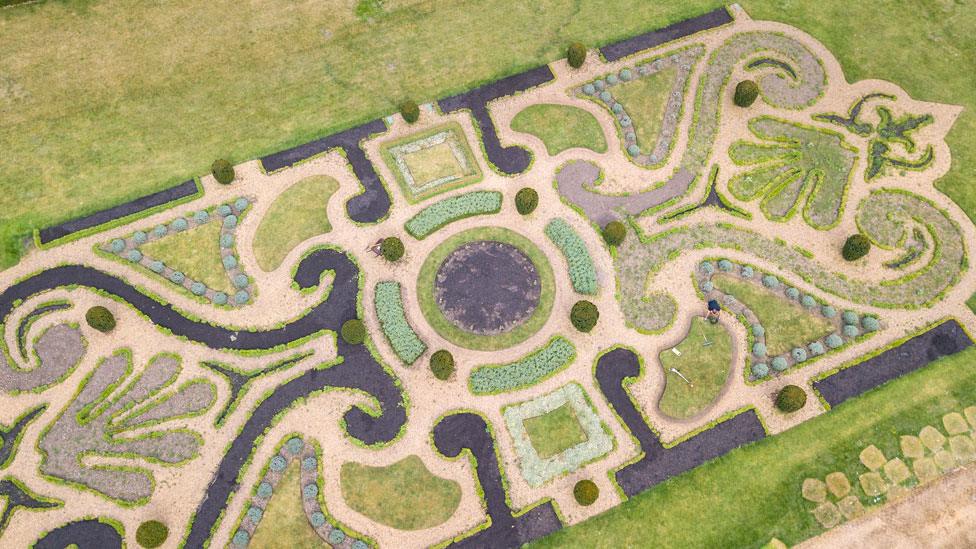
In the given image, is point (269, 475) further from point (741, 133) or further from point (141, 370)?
point (741, 133)

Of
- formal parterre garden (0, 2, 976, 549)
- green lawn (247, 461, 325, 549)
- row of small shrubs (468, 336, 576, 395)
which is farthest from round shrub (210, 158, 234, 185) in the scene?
row of small shrubs (468, 336, 576, 395)

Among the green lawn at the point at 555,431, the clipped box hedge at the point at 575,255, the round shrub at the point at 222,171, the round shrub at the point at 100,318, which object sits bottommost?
the green lawn at the point at 555,431

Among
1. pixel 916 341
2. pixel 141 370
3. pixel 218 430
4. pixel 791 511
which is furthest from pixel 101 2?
pixel 916 341

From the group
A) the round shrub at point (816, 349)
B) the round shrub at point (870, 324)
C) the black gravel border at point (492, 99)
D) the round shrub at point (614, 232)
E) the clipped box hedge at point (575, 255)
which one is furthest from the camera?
the black gravel border at point (492, 99)

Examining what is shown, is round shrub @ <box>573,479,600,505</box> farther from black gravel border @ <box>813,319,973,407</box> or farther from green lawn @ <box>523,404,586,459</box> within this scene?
black gravel border @ <box>813,319,973,407</box>

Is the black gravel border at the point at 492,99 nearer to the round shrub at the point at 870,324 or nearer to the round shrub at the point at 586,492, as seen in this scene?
the round shrub at the point at 586,492

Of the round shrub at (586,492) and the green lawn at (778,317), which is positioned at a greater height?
the green lawn at (778,317)

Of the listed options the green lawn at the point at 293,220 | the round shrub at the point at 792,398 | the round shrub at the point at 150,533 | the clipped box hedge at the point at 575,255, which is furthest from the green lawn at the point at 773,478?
the green lawn at the point at 293,220
